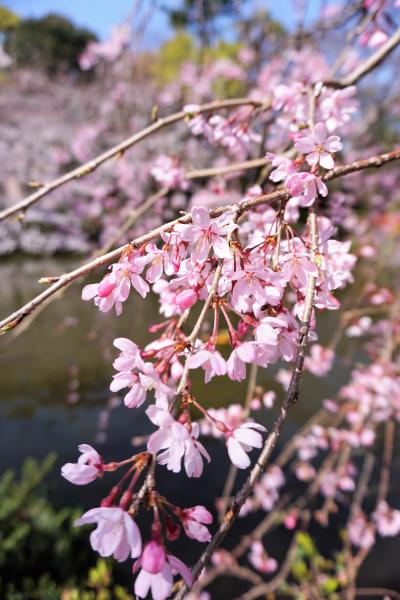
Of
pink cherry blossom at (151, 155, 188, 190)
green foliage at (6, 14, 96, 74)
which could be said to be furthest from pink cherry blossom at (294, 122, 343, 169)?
green foliage at (6, 14, 96, 74)

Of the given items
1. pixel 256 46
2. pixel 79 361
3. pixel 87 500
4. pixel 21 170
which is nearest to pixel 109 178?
pixel 21 170

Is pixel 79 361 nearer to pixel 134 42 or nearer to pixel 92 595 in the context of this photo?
pixel 92 595

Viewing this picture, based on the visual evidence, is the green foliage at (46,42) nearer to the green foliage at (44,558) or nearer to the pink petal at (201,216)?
the green foliage at (44,558)

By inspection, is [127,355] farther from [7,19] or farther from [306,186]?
[7,19]

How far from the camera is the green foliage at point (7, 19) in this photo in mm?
14502

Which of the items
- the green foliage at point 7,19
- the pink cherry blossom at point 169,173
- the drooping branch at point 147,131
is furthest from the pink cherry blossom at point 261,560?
the green foliage at point 7,19

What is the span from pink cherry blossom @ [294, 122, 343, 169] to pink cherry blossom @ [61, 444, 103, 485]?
580mm

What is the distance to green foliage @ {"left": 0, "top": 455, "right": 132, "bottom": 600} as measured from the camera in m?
2.21

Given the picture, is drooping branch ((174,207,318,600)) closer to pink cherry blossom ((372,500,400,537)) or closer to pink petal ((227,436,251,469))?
pink petal ((227,436,251,469))

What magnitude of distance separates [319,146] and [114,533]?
668 mm

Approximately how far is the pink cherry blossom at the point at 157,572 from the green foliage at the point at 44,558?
7.16 feet

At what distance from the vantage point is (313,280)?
585mm

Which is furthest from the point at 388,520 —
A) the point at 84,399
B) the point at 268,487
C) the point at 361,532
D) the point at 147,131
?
the point at 84,399

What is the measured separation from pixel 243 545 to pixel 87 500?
133 cm
